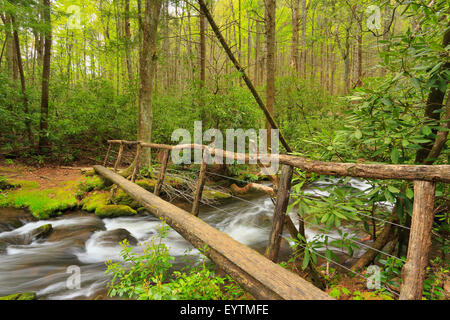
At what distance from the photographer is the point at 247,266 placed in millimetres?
2426

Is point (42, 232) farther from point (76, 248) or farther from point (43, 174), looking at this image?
point (43, 174)

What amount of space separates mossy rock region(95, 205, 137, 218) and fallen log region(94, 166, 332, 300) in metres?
3.46

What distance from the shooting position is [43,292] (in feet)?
12.3

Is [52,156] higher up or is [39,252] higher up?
[52,156]

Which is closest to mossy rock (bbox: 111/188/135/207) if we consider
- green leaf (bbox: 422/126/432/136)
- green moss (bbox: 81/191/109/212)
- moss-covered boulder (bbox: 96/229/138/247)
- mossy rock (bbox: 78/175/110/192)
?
green moss (bbox: 81/191/109/212)

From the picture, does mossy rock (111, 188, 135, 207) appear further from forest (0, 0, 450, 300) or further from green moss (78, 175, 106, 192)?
green moss (78, 175, 106, 192)

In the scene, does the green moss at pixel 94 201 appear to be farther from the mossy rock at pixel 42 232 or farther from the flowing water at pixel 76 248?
the mossy rock at pixel 42 232

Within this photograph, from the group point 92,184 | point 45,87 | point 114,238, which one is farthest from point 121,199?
point 45,87

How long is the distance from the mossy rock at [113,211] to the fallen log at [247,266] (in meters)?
3.46

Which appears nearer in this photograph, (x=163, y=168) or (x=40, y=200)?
(x=163, y=168)

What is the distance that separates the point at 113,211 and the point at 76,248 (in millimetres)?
1665
